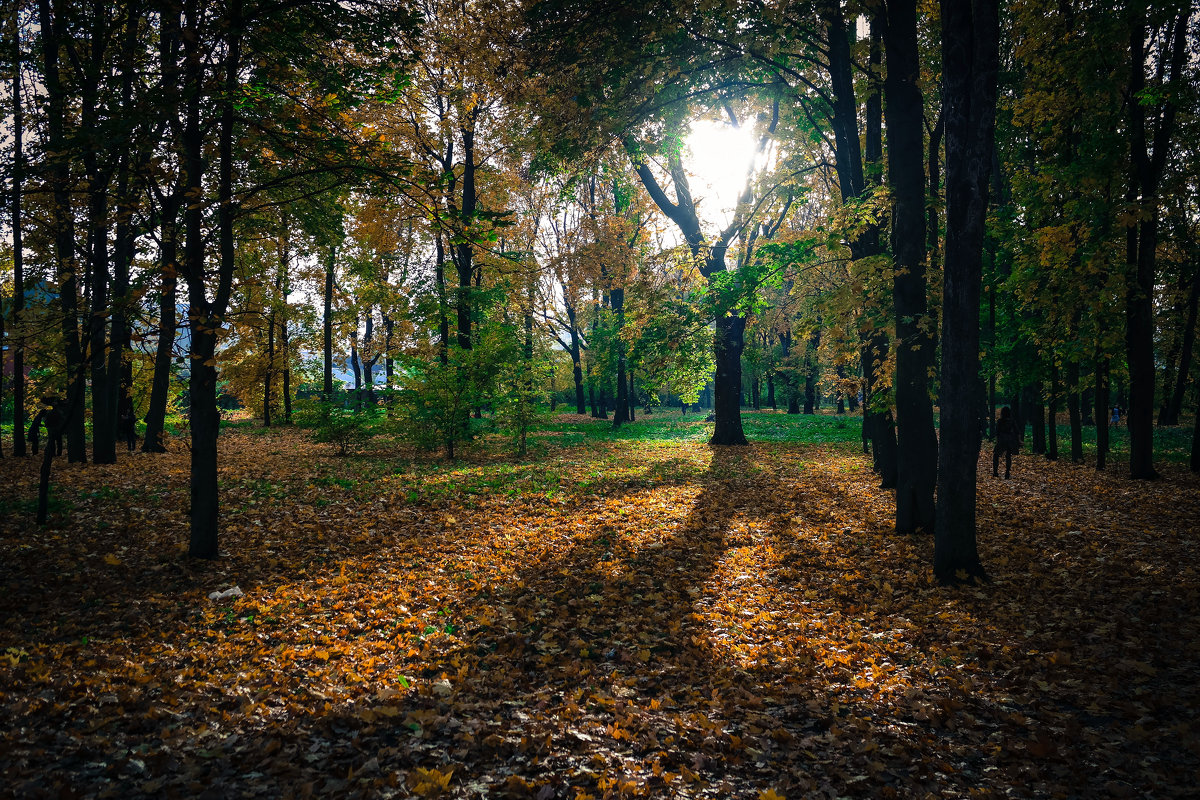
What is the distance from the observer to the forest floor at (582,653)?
3.35 m

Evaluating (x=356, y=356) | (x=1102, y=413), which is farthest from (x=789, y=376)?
(x=356, y=356)

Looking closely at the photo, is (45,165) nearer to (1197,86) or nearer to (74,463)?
(74,463)

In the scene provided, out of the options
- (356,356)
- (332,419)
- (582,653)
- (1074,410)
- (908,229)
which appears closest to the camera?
(582,653)

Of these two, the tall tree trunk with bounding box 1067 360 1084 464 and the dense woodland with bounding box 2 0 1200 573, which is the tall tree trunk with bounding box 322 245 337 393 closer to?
the dense woodland with bounding box 2 0 1200 573

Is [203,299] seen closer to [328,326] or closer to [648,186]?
[648,186]

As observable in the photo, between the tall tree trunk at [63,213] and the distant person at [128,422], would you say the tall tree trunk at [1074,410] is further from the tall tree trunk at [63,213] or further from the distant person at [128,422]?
the distant person at [128,422]

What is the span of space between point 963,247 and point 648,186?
42.8 ft

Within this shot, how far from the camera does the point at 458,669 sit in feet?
15.3

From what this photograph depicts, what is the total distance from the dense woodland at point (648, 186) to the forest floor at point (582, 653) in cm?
121

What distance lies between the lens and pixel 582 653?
5078 mm

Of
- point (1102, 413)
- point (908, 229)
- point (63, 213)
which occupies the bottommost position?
point (1102, 413)

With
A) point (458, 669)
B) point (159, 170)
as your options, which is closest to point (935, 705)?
point (458, 669)

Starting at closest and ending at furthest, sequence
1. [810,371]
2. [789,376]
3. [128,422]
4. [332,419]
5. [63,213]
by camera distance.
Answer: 1. [63,213]
2. [332,419]
3. [128,422]
4. [810,371]
5. [789,376]

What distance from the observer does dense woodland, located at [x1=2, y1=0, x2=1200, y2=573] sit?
6.37 m
